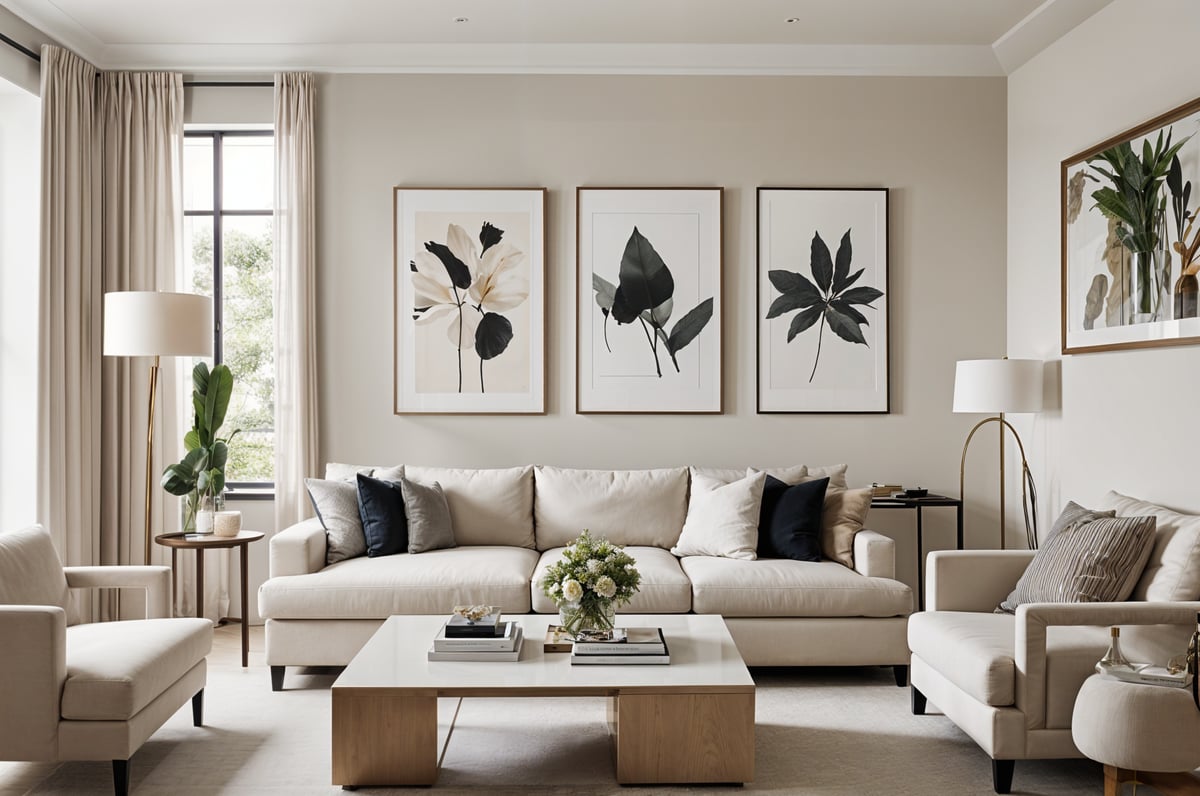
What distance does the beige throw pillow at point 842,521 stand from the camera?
459 centimetres

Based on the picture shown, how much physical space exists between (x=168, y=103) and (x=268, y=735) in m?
3.63

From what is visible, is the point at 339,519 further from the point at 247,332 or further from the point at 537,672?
the point at 537,672

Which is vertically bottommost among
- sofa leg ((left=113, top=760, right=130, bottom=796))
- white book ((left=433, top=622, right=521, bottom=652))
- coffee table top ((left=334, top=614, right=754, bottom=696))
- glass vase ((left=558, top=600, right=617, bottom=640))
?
sofa leg ((left=113, top=760, right=130, bottom=796))

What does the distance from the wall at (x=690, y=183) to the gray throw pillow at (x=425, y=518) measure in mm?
700

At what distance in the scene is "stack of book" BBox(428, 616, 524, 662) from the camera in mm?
3258

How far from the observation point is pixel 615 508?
4.98 m

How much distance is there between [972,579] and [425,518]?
8.28 ft

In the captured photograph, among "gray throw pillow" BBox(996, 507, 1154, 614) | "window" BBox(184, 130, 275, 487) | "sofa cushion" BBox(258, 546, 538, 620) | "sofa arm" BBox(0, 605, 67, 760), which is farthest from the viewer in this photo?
"window" BBox(184, 130, 275, 487)

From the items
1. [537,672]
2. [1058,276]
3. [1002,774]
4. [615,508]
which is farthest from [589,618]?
[1058,276]

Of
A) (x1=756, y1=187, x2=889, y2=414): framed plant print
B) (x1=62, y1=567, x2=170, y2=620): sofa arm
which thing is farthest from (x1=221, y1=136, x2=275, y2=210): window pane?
(x1=756, y1=187, x2=889, y2=414): framed plant print

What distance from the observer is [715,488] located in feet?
16.1

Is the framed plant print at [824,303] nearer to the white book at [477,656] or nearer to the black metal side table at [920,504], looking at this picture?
the black metal side table at [920,504]

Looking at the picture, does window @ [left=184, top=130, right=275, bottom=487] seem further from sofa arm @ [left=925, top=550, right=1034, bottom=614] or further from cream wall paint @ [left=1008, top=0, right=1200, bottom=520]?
cream wall paint @ [left=1008, top=0, right=1200, bottom=520]

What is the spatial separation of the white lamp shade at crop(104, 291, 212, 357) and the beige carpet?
161 centimetres
